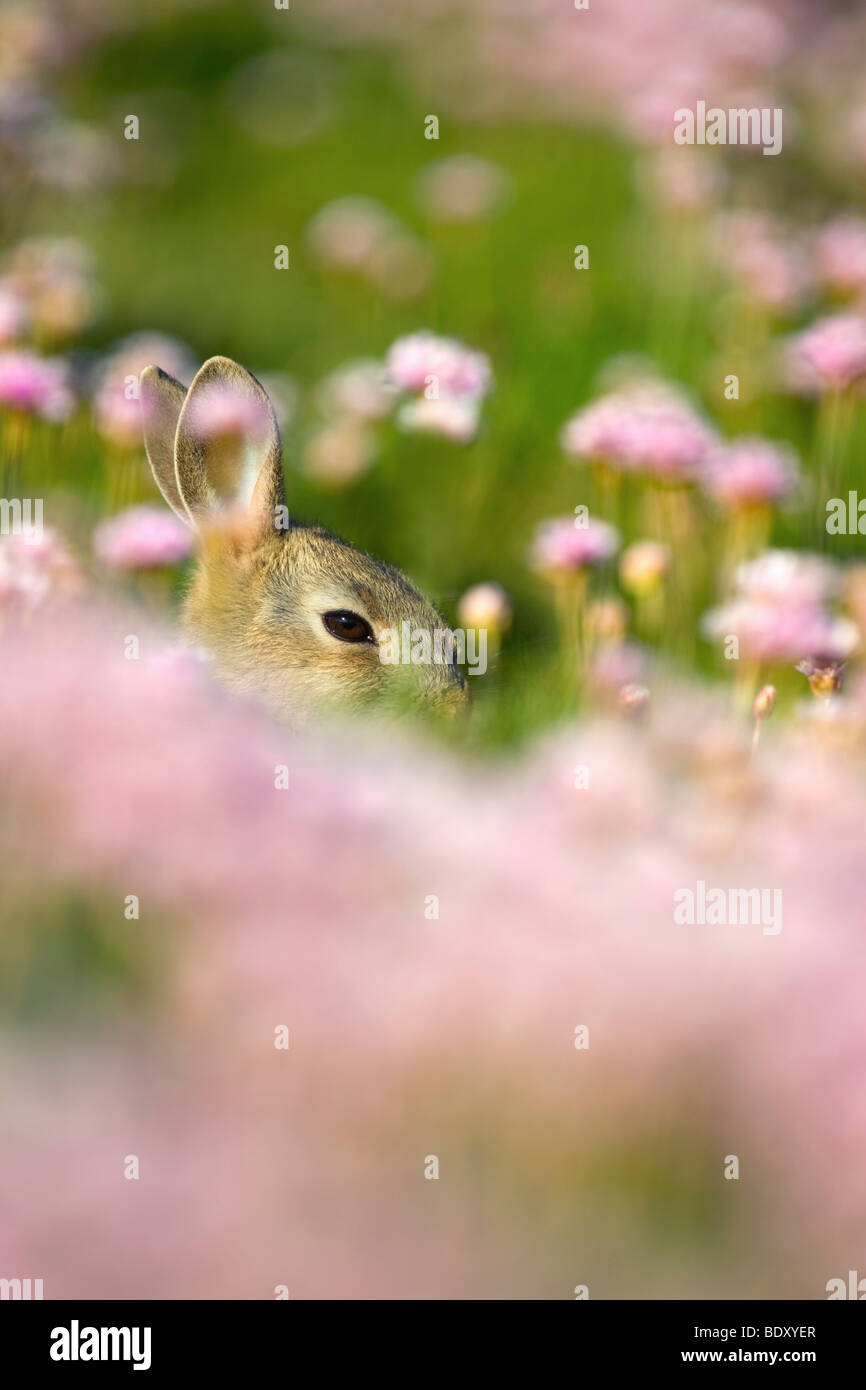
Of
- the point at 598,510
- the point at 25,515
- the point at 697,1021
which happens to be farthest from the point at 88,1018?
the point at 598,510

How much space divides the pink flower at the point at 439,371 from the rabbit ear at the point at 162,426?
612 millimetres

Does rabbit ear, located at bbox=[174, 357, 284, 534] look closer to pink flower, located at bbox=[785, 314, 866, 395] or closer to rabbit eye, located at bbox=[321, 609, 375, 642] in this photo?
rabbit eye, located at bbox=[321, 609, 375, 642]

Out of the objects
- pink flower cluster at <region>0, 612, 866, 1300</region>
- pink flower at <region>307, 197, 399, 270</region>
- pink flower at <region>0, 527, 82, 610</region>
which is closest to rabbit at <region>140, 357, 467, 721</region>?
pink flower at <region>0, 527, 82, 610</region>

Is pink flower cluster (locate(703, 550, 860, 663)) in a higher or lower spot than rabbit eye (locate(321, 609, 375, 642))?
lower

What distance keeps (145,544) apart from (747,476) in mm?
1556

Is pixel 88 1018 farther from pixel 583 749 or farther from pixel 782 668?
pixel 782 668

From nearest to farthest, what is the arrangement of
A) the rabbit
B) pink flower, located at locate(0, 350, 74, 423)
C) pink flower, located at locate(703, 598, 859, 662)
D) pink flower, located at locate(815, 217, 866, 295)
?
pink flower, located at locate(703, 598, 859, 662)
the rabbit
pink flower, located at locate(0, 350, 74, 423)
pink flower, located at locate(815, 217, 866, 295)

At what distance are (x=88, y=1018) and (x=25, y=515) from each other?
2668 mm

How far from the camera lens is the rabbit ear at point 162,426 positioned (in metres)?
4.09

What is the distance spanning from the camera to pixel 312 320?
22.5 ft

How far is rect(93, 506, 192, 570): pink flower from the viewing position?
3.82 m

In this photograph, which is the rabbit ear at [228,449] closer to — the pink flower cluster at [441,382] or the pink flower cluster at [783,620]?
the pink flower cluster at [441,382]

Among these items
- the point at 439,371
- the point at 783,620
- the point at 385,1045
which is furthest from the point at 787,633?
the point at 385,1045

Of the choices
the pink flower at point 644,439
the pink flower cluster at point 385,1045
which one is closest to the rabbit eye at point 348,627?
the pink flower at point 644,439
